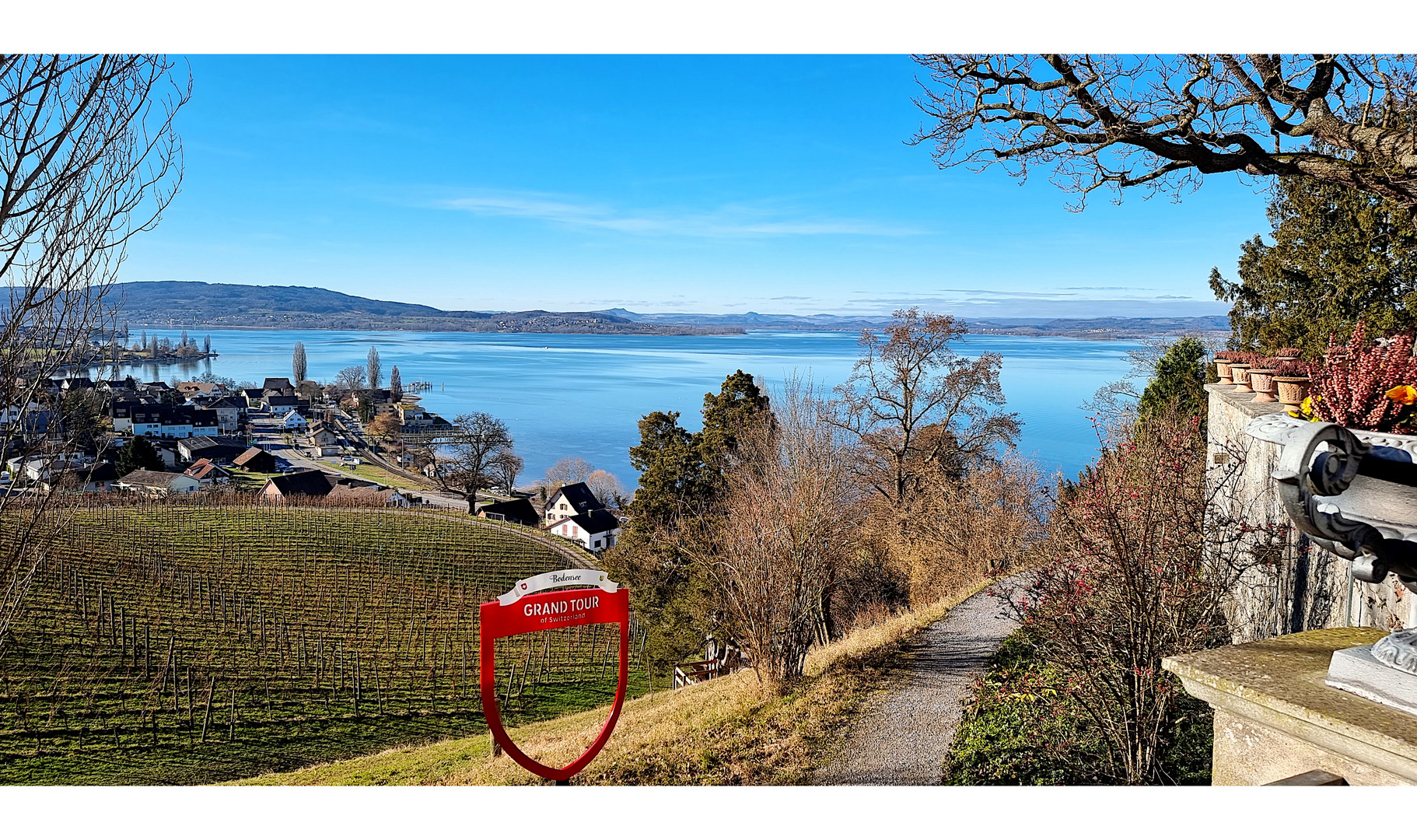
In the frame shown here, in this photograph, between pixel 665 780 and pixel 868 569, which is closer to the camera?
pixel 665 780

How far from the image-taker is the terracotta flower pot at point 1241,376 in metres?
5.09

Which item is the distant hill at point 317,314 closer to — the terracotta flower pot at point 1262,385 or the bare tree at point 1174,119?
the bare tree at point 1174,119

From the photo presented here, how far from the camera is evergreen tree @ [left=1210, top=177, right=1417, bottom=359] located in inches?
347

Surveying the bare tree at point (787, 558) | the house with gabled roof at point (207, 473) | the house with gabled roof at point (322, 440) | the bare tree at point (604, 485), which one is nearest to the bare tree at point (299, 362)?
the house with gabled roof at point (207, 473)

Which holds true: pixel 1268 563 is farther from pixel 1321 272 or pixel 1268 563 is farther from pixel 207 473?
pixel 207 473

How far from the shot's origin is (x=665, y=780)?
4.18 meters

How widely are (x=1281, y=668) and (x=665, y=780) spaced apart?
3.36m

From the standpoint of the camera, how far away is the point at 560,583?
9.16ft

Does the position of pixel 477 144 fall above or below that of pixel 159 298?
above

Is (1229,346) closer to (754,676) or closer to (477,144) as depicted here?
(754,676)

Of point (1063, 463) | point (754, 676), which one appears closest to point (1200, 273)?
point (1063, 463)

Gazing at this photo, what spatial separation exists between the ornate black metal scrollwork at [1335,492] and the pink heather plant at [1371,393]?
196 mm

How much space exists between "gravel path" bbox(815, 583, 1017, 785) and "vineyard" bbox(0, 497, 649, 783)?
3971 mm

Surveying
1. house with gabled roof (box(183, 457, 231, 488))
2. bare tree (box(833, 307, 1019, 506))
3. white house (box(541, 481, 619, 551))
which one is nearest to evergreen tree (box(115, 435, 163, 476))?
house with gabled roof (box(183, 457, 231, 488))
